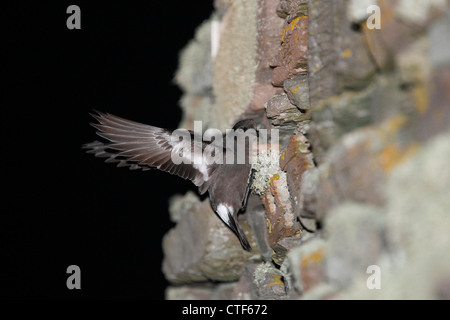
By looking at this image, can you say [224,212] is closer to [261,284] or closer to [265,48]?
[261,284]

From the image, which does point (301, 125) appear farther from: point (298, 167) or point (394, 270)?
point (394, 270)

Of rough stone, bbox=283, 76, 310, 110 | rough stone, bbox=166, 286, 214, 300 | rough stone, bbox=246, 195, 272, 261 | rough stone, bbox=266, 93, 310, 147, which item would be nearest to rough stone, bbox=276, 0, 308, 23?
rough stone, bbox=283, 76, 310, 110

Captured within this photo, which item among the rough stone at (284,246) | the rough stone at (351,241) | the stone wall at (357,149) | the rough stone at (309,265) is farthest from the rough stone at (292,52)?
the rough stone at (351,241)

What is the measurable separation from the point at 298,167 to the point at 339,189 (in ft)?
3.60

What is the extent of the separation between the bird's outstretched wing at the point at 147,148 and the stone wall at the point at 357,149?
2.01ft

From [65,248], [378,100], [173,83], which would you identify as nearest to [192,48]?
[173,83]

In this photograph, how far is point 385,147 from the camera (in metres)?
2.41

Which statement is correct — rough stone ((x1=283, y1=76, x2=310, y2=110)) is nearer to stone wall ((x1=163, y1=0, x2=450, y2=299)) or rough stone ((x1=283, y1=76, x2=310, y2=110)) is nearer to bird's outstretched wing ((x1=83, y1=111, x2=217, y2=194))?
stone wall ((x1=163, y1=0, x2=450, y2=299))

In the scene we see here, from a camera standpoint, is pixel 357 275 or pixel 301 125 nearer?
pixel 357 275

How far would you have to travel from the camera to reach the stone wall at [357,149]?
86.7 inches

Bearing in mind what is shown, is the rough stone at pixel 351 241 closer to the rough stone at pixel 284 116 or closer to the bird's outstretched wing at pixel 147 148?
the rough stone at pixel 284 116

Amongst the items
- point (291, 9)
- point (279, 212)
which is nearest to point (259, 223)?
point (279, 212)

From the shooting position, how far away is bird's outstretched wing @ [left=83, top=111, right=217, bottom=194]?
446cm

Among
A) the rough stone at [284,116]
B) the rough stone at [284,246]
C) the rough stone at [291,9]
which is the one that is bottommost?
the rough stone at [284,246]
